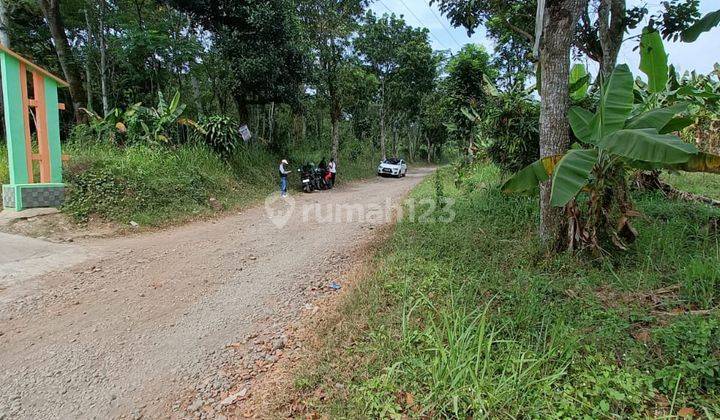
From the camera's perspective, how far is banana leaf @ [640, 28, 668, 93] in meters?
4.37

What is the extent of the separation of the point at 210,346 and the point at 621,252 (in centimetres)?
440

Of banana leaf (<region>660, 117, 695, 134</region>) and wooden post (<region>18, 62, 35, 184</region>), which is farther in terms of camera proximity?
wooden post (<region>18, 62, 35, 184</region>)

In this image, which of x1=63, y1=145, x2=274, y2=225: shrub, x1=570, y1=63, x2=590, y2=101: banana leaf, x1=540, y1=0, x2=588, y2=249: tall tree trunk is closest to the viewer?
x1=540, y1=0, x2=588, y2=249: tall tree trunk

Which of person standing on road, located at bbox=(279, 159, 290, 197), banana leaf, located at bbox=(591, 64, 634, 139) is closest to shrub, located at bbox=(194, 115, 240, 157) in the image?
person standing on road, located at bbox=(279, 159, 290, 197)

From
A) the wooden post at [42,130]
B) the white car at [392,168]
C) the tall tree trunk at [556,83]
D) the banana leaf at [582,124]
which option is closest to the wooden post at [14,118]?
the wooden post at [42,130]

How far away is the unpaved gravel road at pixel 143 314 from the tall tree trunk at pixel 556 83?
2.93 metres

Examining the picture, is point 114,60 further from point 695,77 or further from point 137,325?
point 695,77

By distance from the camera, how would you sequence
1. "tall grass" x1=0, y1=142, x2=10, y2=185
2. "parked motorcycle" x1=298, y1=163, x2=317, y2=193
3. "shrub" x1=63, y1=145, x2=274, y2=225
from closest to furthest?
"shrub" x1=63, y1=145, x2=274, y2=225 → "tall grass" x1=0, y1=142, x2=10, y2=185 → "parked motorcycle" x1=298, y1=163, x2=317, y2=193

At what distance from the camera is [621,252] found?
164 inches

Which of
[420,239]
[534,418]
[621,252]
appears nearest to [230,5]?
[420,239]

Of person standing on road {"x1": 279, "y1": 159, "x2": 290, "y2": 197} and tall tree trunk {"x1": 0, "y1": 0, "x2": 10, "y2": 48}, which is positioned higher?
tall tree trunk {"x1": 0, "y1": 0, "x2": 10, "y2": 48}

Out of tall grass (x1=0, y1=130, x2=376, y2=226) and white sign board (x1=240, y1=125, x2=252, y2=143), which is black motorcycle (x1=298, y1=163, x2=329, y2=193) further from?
white sign board (x1=240, y1=125, x2=252, y2=143)

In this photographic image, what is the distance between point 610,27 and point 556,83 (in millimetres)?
4113

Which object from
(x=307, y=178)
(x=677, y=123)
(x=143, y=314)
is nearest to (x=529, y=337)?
(x=677, y=123)
